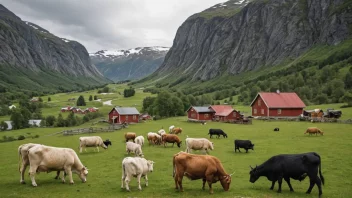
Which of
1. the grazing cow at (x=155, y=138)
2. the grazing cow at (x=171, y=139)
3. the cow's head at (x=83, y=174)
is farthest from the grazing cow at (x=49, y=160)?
the grazing cow at (x=155, y=138)

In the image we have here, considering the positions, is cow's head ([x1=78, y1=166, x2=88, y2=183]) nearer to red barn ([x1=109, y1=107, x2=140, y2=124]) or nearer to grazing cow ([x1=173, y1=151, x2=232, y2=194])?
grazing cow ([x1=173, y1=151, x2=232, y2=194])

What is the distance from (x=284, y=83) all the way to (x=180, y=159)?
146945 millimetres

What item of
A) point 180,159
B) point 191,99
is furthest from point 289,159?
point 191,99

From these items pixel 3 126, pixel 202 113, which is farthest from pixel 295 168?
pixel 3 126

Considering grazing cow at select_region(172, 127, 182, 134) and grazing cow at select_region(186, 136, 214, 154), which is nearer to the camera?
grazing cow at select_region(186, 136, 214, 154)

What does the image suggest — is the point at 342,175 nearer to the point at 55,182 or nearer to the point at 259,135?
the point at 55,182

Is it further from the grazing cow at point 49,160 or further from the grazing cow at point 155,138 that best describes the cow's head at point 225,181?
the grazing cow at point 155,138

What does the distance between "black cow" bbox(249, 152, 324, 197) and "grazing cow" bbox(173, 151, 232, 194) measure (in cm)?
315

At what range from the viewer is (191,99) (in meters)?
147

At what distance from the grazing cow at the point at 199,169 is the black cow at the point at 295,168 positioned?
3.15 meters

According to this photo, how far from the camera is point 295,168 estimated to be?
19.1 m

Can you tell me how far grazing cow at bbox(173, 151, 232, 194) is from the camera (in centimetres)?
1895

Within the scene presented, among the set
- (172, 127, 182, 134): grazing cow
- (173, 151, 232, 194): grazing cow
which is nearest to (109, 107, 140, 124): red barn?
(172, 127, 182, 134): grazing cow

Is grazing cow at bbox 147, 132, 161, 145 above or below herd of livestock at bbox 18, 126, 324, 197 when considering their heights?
below
